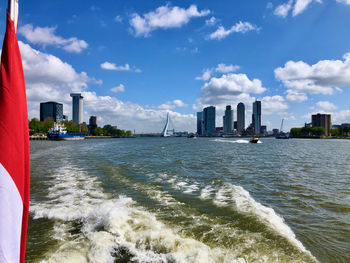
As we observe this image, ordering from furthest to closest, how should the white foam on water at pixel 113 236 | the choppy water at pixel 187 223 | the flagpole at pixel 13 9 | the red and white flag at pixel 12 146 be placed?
the choppy water at pixel 187 223, the white foam on water at pixel 113 236, the flagpole at pixel 13 9, the red and white flag at pixel 12 146

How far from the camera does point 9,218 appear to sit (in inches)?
73.9

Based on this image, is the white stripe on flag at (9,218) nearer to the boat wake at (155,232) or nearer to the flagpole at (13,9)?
the flagpole at (13,9)

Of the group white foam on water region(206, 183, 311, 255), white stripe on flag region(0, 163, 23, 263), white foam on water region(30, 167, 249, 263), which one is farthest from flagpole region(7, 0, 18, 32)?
white foam on water region(206, 183, 311, 255)

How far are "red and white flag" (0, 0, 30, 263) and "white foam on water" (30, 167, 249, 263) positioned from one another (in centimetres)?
399

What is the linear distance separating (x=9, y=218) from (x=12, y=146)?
647 mm

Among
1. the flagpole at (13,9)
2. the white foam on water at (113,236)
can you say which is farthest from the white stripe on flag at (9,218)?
the white foam on water at (113,236)

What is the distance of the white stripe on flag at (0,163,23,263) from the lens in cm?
179

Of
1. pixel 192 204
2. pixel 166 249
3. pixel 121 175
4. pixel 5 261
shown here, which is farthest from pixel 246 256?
pixel 121 175

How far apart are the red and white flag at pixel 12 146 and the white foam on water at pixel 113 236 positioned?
399cm

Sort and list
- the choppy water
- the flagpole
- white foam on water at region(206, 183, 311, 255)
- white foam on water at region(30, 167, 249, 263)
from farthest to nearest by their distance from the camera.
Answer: white foam on water at region(206, 183, 311, 255) < the choppy water < white foam on water at region(30, 167, 249, 263) < the flagpole

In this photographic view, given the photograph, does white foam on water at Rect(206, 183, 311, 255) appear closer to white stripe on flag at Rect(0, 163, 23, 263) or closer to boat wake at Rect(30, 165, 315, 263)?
boat wake at Rect(30, 165, 315, 263)

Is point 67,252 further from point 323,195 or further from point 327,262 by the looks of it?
point 323,195

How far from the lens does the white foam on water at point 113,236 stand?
5359 millimetres

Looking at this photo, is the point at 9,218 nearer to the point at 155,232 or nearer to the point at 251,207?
the point at 155,232
